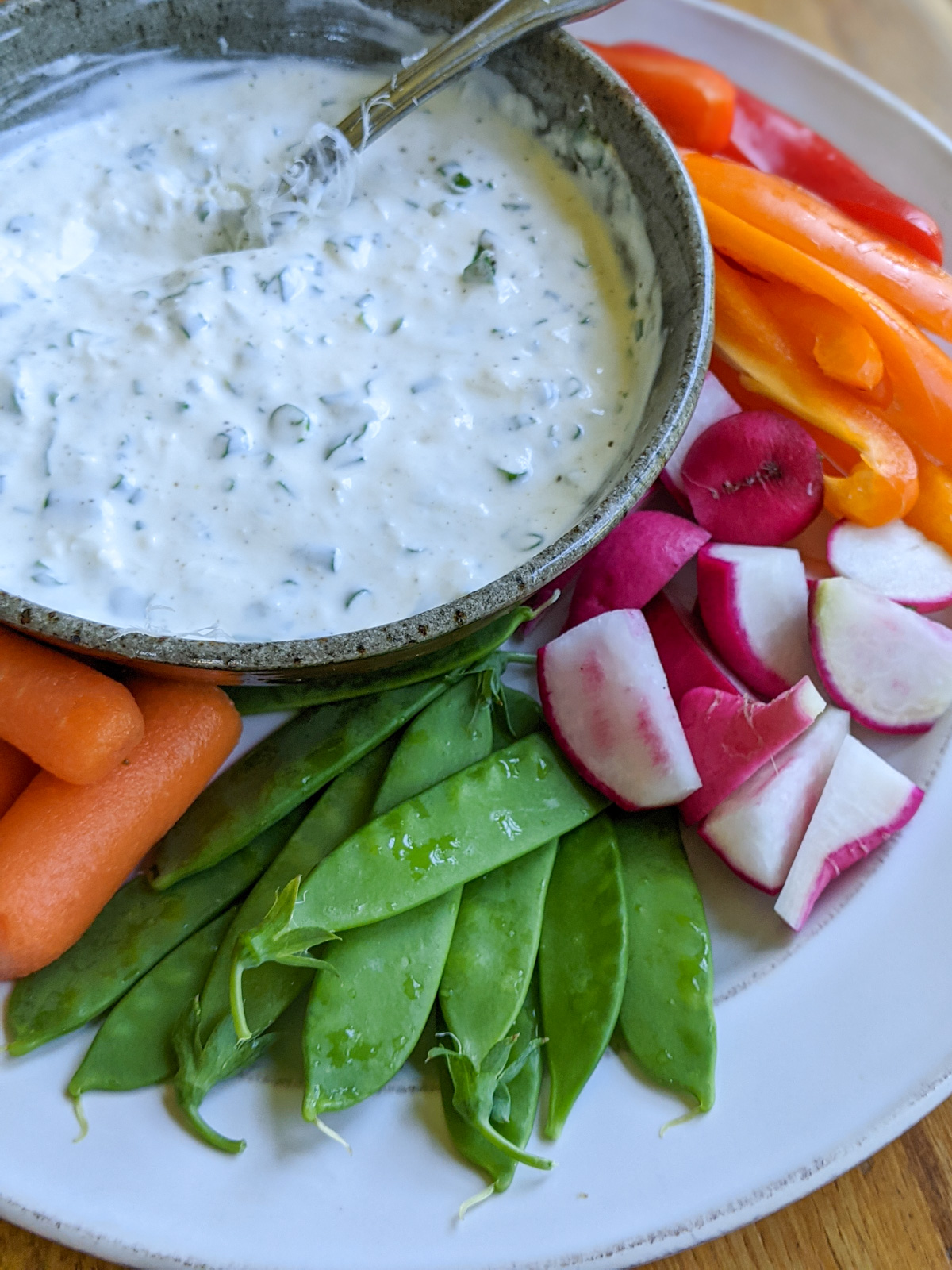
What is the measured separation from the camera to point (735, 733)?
142cm

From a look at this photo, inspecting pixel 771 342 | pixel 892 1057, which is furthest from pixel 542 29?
pixel 892 1057

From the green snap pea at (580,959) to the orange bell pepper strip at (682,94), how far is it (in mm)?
1315

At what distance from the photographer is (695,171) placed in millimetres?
1771

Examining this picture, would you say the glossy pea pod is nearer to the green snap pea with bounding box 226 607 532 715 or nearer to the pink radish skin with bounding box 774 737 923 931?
the green snap pea with bounding box 226 607 532 715

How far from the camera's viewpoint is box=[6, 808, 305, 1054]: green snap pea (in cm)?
126

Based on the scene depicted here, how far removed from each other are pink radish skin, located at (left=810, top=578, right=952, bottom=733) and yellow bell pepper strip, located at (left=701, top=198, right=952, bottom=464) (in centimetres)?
34

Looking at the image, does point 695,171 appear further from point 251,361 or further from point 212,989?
point 212,989

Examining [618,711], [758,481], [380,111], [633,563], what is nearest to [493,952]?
[618,711]

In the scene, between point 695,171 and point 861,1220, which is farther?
point 695,171

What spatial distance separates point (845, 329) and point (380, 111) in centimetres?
83

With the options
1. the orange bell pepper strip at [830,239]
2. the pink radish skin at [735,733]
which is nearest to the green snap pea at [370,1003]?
the pink radish skin at [735,733]

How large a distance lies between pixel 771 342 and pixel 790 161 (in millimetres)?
525

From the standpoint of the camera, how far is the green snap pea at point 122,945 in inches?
49.4

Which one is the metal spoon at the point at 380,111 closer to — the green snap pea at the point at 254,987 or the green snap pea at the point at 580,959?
the green snap pea at the point at 254,987
